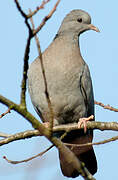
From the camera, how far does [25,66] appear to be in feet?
8.80

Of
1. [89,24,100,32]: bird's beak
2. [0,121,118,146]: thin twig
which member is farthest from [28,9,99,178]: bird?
[0,121,118,146]: thin twig

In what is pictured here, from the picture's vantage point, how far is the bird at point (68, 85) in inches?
186

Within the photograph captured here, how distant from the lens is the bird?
4.72 m

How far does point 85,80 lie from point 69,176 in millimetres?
1240

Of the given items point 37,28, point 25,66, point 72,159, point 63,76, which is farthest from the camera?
point 63,76

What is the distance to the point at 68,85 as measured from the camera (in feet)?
15.5

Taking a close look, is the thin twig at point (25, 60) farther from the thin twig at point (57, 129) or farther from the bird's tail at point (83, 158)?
the bird's tail at point (83, 158)

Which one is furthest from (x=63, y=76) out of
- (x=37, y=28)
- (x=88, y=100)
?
(x=37, y=28)

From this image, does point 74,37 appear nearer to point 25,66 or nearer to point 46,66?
point 46,66

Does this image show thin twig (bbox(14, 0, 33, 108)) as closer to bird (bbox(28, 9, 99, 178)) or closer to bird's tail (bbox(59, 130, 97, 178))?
bird (bbox(28, 9, 99, 178))

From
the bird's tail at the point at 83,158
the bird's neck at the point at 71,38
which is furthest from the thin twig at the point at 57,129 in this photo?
the bird's neck at the point at 71,38

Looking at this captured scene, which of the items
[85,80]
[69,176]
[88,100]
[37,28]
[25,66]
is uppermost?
[37,28]

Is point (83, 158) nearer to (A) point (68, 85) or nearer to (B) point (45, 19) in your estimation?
(A) point (68, 85)

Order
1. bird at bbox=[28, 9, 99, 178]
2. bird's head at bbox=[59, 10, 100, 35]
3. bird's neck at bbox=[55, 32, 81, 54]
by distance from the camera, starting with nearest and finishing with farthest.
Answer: bird at bbox=[28, 9, 99, 178], bird's neck at bbox=[55, 32, 81, 54], bird's head at bbox=[59, 10, 100, 35]
